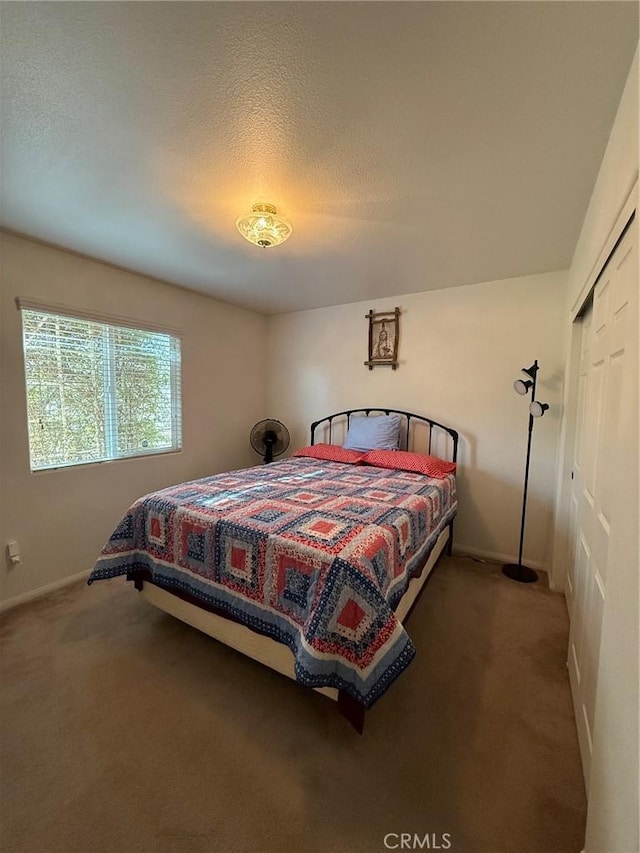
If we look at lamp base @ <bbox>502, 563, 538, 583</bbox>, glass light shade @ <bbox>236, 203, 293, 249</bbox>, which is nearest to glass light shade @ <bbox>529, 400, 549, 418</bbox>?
lamp base @ <bbox>502, 563, 538, 583</bbox>

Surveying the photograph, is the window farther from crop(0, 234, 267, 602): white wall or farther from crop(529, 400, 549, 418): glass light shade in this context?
crop(529, 400, 549, 418): glass light shade

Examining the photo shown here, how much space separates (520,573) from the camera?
2.57 m

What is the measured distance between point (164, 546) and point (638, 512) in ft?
6.49

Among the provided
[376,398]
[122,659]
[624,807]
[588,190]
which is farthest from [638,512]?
[376,398]

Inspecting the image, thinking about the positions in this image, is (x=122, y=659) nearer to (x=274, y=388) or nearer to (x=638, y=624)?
(x=638, y=624)

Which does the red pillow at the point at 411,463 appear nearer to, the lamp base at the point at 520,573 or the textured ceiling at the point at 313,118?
the lamp base at the point at 520,573

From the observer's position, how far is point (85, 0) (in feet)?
2.89

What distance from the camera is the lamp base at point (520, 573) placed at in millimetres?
2523

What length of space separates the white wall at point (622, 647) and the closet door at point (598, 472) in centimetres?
13

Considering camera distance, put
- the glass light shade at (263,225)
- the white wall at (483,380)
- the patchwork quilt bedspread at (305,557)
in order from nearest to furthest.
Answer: the patchwork quilt bedspread at (305,557), the glass light shade at (263,225), the white wall at (483,380)

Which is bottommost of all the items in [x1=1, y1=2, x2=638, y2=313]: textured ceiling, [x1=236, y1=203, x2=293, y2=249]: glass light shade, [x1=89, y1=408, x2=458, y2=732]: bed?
[x1=89, y1=408, x2=458, y2=732]: bed

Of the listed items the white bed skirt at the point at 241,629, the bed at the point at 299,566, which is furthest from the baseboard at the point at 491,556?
the white bed skirt at the point at 241,629

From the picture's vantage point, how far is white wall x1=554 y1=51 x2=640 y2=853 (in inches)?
28.1

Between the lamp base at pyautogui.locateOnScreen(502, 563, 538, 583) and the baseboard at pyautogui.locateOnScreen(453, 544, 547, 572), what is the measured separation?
0.09m
